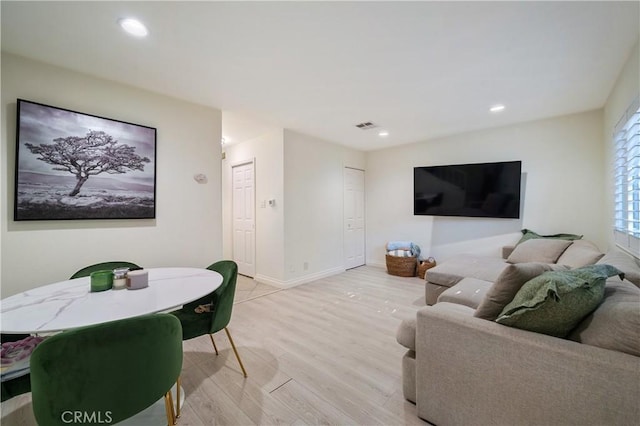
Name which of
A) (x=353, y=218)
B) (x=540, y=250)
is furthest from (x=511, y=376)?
(x=353, y=218)

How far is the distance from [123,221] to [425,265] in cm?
427

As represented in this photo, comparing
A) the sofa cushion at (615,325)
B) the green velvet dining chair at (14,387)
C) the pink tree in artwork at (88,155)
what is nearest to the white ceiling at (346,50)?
the pink tree in artwork at (88,155)

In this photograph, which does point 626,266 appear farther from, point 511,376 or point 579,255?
point 511,376

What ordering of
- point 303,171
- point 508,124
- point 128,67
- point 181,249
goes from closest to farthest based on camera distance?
point 128,67 < point 181,249 < point 508,124 < point 303,171

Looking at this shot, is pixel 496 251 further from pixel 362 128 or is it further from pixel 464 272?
pixel 362 128

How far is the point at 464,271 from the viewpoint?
3012mm

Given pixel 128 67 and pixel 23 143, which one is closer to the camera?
pixel 23 143

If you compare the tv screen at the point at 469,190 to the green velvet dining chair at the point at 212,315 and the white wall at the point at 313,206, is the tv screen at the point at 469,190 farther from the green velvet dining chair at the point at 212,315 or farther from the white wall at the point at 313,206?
the green velvet dining chair at the point at 212,315

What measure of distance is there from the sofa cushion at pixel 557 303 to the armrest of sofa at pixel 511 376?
0.19ft

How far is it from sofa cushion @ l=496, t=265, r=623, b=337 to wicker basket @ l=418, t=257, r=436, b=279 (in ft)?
10.7

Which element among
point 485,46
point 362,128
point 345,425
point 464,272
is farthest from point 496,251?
point 345,425

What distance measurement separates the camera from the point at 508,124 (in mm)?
3881

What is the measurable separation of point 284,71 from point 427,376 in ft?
8.26

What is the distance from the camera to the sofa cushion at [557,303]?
1.12 meters
